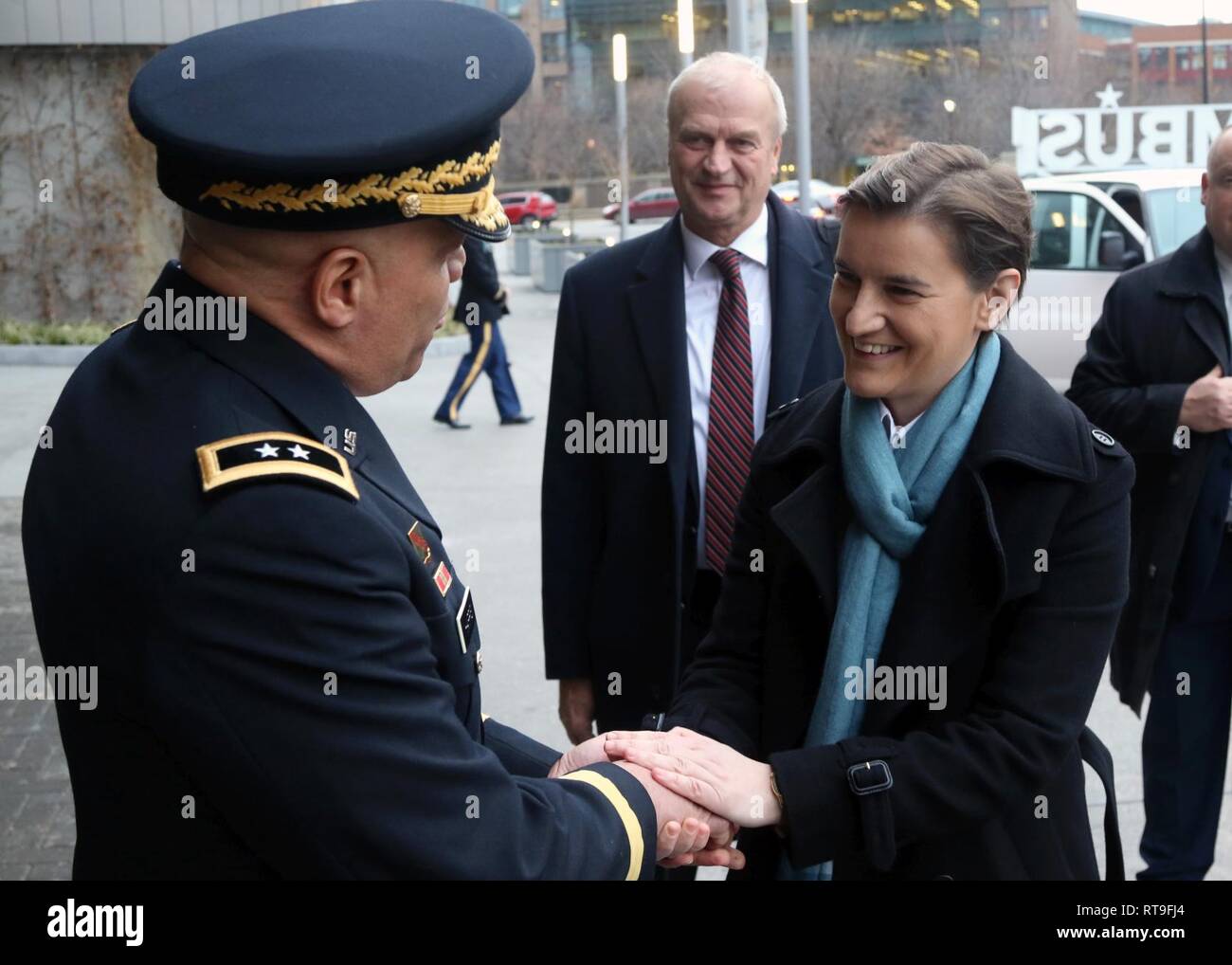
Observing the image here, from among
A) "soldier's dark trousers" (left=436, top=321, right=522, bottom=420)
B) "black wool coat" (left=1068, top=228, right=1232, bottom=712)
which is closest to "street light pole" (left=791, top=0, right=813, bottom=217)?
"soldier's dark trousers" (left=436, top=321, right=522, bottom=420)

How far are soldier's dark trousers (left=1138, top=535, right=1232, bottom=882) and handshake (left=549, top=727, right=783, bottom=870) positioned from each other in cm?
221

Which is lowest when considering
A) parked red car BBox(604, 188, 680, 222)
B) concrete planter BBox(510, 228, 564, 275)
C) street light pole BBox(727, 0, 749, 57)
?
parked red car BBox(604, 188, 680, 222)

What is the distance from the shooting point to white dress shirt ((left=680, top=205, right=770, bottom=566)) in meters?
3.77

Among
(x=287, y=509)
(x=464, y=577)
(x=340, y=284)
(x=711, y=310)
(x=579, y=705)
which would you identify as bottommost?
(x=464, y=577)

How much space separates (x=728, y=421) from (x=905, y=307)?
1.34 metres

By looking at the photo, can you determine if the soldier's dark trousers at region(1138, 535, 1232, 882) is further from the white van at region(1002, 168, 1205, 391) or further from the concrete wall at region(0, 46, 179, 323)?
the concrete wall at region(0, 46, 179, 323)

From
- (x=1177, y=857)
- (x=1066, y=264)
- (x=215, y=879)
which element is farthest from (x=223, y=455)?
(x=1066, y=264)

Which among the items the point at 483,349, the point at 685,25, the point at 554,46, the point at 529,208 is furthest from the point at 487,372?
the point at 554,46

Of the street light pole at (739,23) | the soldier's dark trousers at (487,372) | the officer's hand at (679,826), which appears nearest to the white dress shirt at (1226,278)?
the officer's hand at (679,826)

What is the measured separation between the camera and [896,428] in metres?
2.52

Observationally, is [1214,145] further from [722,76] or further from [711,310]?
[711,310]

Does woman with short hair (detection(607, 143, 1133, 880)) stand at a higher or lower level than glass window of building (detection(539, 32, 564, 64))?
lower
